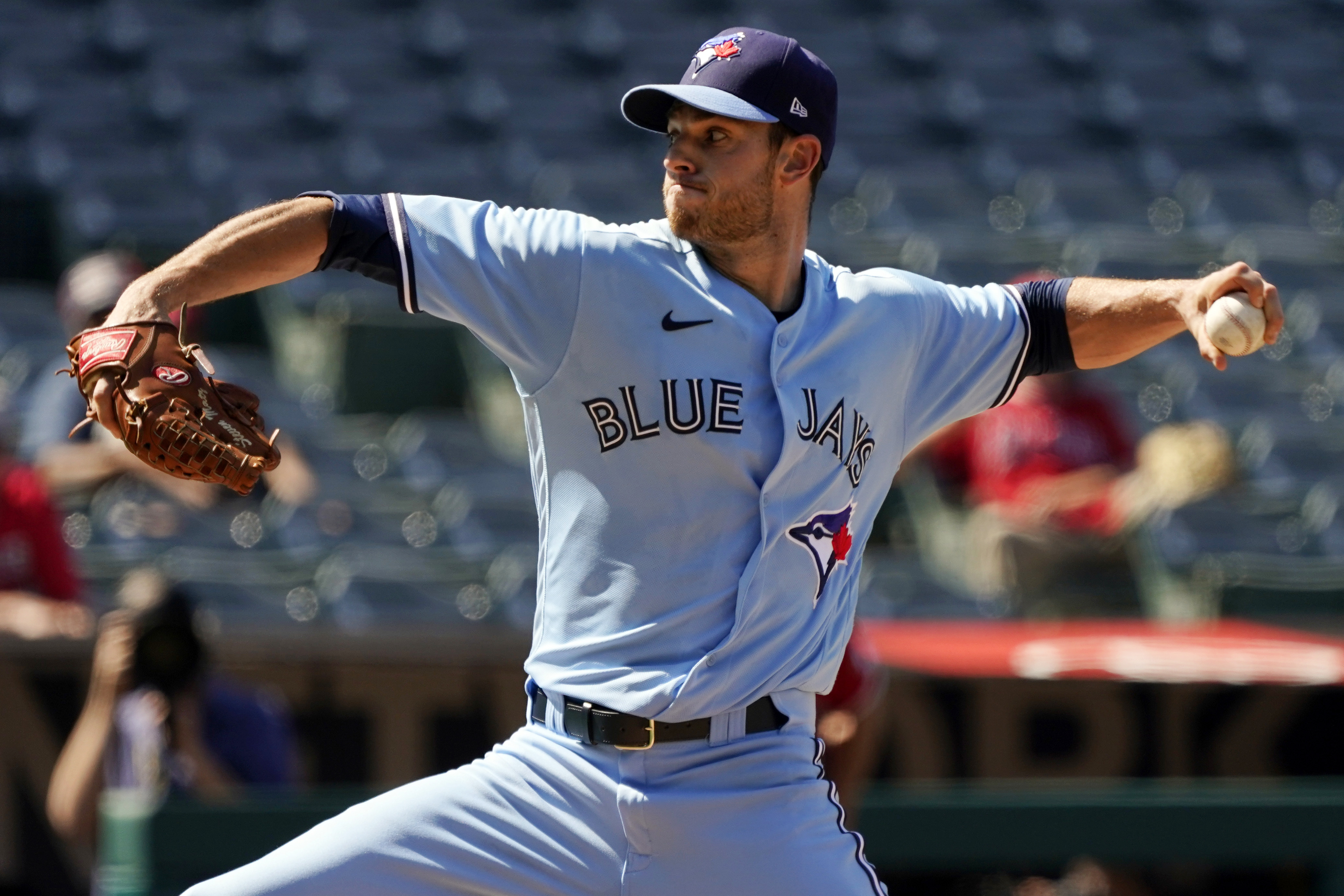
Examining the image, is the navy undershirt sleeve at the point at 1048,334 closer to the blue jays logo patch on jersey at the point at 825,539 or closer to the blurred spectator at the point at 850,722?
the blue jays logo patch on jersey at the point at 825,539

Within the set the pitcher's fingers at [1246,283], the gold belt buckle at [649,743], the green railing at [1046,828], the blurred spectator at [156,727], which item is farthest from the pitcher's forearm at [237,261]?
the blurred spectator at [156,727]

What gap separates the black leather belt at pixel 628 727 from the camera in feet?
8.05

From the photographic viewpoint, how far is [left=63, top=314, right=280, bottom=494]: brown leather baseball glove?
7.18 ft

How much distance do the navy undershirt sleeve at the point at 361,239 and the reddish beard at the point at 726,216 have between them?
0.41 meters

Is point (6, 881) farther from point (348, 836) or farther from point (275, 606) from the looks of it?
point (348, 836)

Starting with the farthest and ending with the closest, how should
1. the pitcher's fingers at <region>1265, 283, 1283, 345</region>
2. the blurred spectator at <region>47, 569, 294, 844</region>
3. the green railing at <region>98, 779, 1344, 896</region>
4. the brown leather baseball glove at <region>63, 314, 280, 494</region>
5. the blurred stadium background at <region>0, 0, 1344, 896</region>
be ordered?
the blurred stadium background at <region>0, 0, 1344, 896</region>, the blurred spectator at <region>47, 569, 294, 844</region>, the green railing at <region>98, 779, 1344, 896</region>, the pitcher's fingers at <region>1265, 283, 1283, 345</region>, the brown leather baseball glove at <region>63, 314, 280, 494</region>

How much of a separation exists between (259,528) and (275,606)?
0.50 m

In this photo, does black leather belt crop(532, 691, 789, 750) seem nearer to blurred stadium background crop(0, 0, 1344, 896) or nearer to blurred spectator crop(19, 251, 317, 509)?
blurred stadium background crop(0, 0, 1344, 896)

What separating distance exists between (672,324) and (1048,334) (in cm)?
71

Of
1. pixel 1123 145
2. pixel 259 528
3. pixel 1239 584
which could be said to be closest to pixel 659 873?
pixel 259 528

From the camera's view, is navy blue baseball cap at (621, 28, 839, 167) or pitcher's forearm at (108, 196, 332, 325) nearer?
pitcher's forearm at (108, 196, 332, 325)

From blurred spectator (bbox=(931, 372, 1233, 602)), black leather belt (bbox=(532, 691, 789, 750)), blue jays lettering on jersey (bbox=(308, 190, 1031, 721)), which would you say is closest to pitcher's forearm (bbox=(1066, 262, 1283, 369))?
blue jays lettering on jersey (bbox=(308, 190, 1031, 721))

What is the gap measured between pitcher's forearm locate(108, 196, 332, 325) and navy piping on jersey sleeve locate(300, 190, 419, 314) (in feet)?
0.10

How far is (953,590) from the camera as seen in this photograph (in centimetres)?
602
